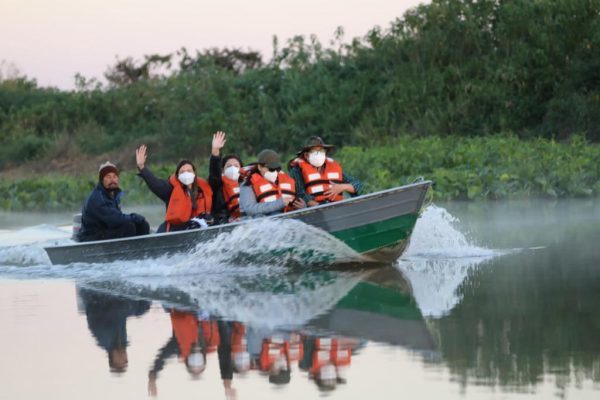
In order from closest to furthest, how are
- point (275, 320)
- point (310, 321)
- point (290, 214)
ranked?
point (310, 321) → point (275, 320) → point (290, 214)

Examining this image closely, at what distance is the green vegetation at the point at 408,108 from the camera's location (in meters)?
23.8

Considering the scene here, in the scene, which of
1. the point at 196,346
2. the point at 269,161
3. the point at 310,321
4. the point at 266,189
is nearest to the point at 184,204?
the point at 266,189

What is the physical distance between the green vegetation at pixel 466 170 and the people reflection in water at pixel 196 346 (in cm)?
1280

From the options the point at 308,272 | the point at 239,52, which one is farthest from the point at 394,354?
the point at 239,52

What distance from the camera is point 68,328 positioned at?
9.54m

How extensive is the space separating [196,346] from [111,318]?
1.79 metres

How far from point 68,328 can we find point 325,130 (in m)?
22.0

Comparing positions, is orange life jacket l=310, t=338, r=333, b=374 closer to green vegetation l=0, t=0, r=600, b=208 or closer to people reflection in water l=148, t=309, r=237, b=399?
people reflection in water l=148, t=309, r=237, b=399

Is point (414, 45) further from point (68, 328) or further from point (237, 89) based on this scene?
point (68, 328)

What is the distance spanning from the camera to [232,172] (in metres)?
14.0

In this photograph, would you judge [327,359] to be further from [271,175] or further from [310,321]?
[271,175]

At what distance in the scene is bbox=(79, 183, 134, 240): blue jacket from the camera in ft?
45.5

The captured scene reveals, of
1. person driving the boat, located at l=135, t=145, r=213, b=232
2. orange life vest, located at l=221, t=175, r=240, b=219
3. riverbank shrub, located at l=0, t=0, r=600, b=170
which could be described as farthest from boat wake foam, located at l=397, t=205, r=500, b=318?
riverbank shrub, located at l=0, t=0, r=600, b=170

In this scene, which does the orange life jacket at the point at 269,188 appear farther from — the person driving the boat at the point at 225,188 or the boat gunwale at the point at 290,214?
the person driving the boat at the point at 225,188
